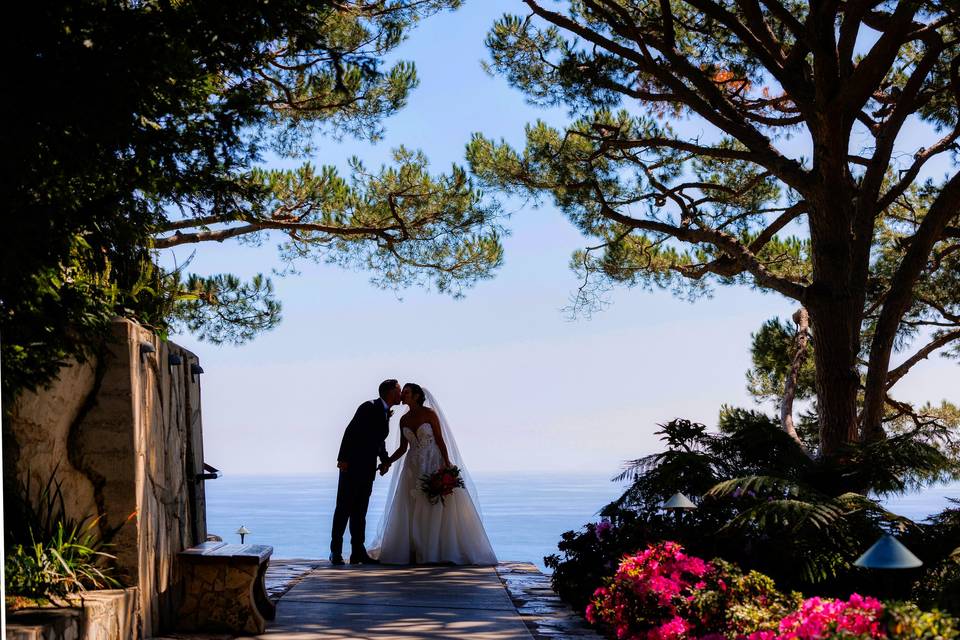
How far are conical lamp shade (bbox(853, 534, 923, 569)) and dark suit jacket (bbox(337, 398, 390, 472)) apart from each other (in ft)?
21.2

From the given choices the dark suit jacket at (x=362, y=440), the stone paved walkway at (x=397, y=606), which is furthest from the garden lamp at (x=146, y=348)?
the dark suit jacket at (x=362, y=440)

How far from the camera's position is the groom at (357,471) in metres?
9.84

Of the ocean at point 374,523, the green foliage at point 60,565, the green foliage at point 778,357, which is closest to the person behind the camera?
the green foliage at point 60,565

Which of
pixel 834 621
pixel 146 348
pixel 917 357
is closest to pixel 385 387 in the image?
pixel 146 348

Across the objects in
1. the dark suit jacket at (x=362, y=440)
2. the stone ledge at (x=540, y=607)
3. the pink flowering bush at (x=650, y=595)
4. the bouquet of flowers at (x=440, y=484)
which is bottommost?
the stone ledge at (x=540, y=607)

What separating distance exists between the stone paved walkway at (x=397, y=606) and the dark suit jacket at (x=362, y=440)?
1081mm

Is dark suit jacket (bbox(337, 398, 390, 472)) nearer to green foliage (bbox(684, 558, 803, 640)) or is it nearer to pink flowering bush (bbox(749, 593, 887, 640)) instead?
green foliage (bbox(684, 558, 803, 640))

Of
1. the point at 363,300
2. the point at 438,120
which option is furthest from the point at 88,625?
the point at 363,300

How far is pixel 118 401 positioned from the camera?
5398 millimetres

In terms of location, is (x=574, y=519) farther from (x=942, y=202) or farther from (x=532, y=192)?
(x=942, y=202)

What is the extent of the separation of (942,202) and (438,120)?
43.7 meters

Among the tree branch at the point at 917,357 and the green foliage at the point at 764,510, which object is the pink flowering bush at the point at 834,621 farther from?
the tree branch at the point at 917,357

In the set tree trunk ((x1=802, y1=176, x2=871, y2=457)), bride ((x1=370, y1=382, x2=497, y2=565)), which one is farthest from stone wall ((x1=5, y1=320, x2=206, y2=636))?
Result: tree trunk ((x1=802, y1=176, x2=871, y2=457))

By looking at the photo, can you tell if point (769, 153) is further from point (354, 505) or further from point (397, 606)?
point (397, 606)
